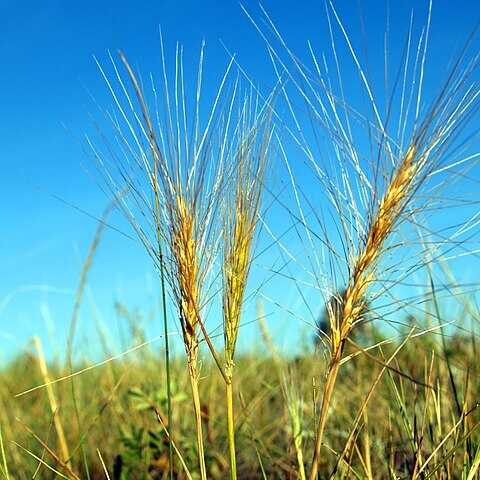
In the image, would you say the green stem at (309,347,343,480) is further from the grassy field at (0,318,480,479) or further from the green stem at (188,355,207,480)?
the grassy field at (0,318,480,479)

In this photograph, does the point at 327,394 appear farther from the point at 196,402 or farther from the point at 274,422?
the point at 274,422

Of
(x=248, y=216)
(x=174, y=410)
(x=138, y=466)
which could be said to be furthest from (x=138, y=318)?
(x=248, y=216)

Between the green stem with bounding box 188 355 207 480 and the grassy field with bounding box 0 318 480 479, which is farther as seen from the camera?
the grassy field with bounding box 0 318 480 479

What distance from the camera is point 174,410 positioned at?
324cm

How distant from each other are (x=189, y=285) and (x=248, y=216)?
20 centimetres

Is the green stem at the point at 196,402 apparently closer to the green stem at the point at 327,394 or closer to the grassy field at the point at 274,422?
the green stem at the point at 327,394

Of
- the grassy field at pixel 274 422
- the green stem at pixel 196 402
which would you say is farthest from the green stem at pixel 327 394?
the grassy field at pixel 274 422

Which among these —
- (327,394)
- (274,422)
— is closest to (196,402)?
(327,394)

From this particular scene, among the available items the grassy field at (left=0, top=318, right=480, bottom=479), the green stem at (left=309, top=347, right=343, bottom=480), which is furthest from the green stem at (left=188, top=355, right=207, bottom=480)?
the grassy field at (left=0, top=318, right=480, bottom=479)

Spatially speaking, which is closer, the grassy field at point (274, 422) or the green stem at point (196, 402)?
the green stem at point (196, 402)

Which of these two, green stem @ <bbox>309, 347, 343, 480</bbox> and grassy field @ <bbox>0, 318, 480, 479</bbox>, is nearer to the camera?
green stem @ <bbox>309, 347, 343, 480</bbox>

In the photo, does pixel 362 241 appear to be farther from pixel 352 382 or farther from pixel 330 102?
pixel 352 382

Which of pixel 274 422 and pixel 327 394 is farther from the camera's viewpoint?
pixel 274 422

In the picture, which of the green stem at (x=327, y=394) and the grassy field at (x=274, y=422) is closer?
the green stem at (x=327, y=394)
